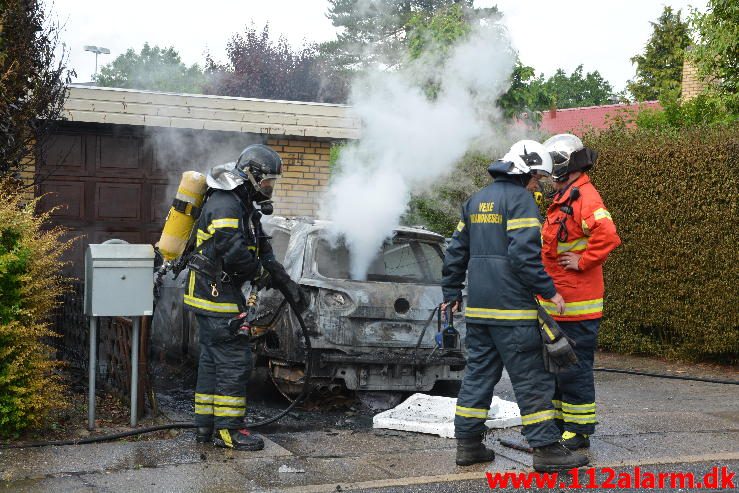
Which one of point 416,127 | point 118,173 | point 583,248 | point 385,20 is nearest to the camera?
point 583,248

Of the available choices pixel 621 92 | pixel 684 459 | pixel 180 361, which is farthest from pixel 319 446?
pixel 621 92

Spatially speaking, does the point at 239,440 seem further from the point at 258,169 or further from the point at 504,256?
the point at 504,256

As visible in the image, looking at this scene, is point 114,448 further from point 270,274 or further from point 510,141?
point 510,141

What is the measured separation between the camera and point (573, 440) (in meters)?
6.06

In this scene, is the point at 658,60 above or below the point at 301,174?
above

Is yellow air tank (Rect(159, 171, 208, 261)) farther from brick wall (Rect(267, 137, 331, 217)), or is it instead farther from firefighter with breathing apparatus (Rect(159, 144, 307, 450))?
brick wall (Rect(267, 137, 331, 217))

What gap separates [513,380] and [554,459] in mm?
515

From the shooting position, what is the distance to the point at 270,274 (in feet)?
21.3

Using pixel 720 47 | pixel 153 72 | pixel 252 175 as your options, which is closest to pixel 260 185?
pixel 252 175

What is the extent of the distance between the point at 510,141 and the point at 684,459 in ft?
14.5

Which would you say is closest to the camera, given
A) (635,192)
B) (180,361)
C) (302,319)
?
(302,319)

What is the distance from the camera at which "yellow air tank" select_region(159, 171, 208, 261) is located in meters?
6.50

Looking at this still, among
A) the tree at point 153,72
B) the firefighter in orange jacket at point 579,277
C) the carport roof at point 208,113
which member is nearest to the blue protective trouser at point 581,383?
the firefighter in orange jacket at point 579,277

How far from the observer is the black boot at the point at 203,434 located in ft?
20.2
